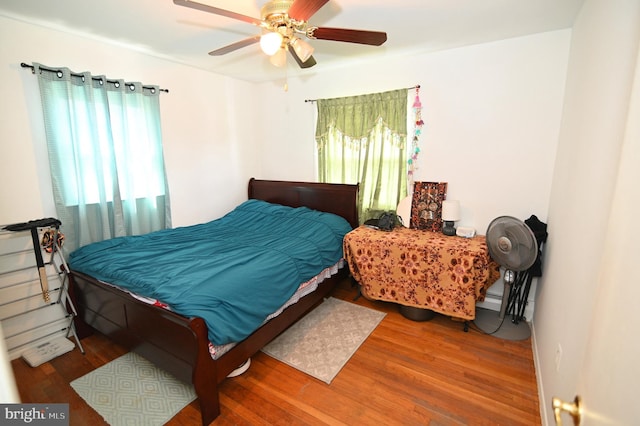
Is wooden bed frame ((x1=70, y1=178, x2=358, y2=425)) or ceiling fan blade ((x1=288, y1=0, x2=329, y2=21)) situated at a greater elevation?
ceiling fan blade ((x1=288, y1=0, x2=329, y2=21))

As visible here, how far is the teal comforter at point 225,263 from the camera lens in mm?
1832

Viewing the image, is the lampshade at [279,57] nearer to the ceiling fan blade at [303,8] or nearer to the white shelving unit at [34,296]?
the ceiling fan blade at [303,8]

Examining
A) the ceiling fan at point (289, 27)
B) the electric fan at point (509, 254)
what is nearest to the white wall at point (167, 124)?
the ceiling fan at point (289, 27)

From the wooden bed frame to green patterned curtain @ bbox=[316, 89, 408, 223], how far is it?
47.6 inches

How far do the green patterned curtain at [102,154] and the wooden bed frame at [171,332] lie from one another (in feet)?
1.93

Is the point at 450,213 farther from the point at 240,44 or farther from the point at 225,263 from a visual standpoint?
the point at 240,44

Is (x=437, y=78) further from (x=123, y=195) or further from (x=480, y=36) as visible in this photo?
(x=123, y=195)

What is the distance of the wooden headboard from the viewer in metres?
3.43

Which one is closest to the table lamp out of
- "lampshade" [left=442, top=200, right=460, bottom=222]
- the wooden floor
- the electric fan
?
"lampshade" [left=442, top=200, right=460, bottom=222]

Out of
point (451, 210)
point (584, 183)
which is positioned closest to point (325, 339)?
point (451, 210)

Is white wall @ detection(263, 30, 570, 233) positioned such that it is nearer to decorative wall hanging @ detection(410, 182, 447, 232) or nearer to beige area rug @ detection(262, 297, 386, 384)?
decorative wall hanging @ detection(410, 182, 447, 232)

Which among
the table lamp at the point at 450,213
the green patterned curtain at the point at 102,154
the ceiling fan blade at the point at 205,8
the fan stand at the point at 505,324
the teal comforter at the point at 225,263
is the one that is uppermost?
the ceiling fan blade at the point at 205,8

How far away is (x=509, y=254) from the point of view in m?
2.26

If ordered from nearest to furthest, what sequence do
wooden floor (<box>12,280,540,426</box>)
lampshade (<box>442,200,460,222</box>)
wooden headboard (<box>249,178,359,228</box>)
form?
wooden floor (<box>12,280,540,426</box>)
lampshade (<box>442,200,460,222</box>)
wooden headboard (<box>249,178,359,228</box>)
